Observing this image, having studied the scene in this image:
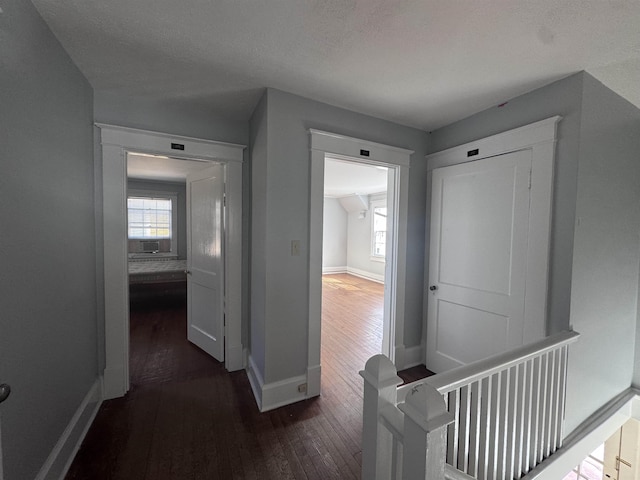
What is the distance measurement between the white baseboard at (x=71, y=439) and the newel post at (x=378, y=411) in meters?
1.58

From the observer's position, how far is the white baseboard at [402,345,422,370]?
274 cm

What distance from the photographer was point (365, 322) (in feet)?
13.3

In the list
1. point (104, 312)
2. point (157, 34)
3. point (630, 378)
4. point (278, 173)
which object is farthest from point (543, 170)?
point (104, 312)

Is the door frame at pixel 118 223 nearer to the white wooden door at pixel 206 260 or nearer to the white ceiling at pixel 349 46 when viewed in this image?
the white ceiling at pixel 349 46

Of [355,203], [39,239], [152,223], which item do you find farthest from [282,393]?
[355,203]

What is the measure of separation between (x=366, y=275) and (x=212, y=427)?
20.4 feet

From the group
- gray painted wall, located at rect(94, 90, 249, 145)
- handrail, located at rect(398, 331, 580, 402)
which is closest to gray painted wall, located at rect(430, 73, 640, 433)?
handrail, located at rect(398, 331, 580, 402)

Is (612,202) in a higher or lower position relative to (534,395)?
higher

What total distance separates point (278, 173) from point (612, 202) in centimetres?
241

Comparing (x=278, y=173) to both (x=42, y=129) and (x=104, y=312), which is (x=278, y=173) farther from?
(x=104, y=312)

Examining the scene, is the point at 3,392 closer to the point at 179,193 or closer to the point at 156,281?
the point at 156,281

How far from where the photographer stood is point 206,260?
2857 millimetres

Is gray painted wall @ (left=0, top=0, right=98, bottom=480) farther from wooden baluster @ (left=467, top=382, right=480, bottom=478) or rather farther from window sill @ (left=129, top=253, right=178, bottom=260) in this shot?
window sill @ (left=129, top=253, right=178, bottom=260)

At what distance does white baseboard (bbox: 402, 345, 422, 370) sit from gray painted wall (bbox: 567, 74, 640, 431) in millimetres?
1174
